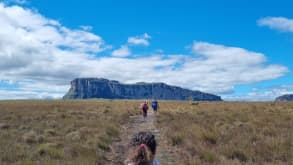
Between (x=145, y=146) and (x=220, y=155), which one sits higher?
(x=145, y=146)

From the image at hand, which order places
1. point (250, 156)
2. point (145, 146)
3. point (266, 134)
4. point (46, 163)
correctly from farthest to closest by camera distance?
point (266, 134)
point (250, 156)
point (46, 163)
point (145, 146)

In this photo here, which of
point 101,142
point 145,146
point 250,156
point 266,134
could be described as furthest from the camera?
point 266,134

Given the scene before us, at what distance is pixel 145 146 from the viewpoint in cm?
367

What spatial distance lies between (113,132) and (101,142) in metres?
3.56

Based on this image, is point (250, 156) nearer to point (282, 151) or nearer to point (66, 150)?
point (282, 151)

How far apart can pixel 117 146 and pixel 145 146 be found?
1000 centimetres

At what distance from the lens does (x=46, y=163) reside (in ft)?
28.7

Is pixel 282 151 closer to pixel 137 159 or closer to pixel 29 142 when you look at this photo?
pixel 137 159

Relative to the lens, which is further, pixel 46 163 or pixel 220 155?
pixel 220 155

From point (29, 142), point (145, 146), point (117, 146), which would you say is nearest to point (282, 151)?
point (117, 146)

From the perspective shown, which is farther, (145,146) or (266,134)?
(266,134)

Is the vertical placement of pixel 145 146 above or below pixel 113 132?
above

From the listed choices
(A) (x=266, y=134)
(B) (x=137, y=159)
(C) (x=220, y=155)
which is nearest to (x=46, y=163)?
(C) (x=220, y=155)

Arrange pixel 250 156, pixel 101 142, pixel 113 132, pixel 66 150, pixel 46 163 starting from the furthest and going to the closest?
pixel 113 132 < pixel 101 142 < pixel 66 150 < pixel 250 156 < pixel 46 163
